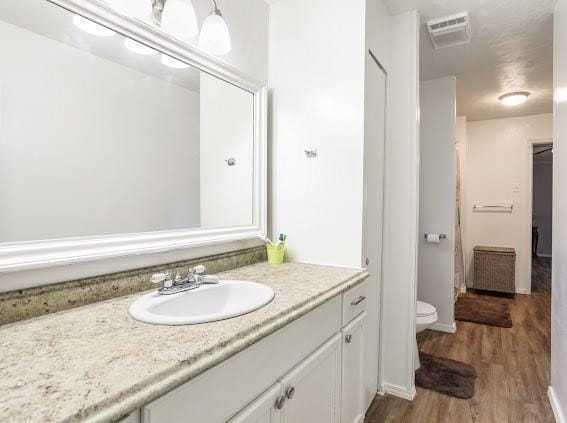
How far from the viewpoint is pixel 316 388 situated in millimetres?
1212

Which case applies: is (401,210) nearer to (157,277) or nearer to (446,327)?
(157,277)

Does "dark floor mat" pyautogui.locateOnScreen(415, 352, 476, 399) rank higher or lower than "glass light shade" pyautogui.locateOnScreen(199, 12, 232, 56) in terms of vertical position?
lower

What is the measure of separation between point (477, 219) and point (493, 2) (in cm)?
343

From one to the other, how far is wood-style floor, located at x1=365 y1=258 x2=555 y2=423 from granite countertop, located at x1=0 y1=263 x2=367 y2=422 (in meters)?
1.37

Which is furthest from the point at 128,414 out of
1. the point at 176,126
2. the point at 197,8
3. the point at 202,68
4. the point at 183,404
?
the point at 197,8

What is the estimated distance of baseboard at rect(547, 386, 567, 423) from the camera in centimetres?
176

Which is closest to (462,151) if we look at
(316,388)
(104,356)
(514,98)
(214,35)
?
(514,98)

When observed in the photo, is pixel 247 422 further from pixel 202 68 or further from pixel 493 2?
pixel 493 2

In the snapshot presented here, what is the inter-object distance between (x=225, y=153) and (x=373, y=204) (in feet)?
2.78

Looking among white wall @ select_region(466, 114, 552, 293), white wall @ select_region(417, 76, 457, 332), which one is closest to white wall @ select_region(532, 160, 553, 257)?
white wall @ select_region(466, 114, 552, 293)

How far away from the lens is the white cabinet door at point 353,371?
1439mm

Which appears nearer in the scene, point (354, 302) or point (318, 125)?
point (354, 302)

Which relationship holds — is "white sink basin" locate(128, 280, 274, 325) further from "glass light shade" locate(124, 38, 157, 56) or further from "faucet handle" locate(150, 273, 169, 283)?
"glass light shade" locate(124, 38, 157, 56)

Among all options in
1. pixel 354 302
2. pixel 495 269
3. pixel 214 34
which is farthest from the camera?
pixel 495 269
